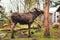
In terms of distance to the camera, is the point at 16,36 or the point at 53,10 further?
the point at 53,10

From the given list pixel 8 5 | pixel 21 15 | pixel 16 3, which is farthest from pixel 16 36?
pixel 8 5

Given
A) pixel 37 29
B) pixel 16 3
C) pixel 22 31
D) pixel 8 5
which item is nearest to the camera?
pixel 22 31

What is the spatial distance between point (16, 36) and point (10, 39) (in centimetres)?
145

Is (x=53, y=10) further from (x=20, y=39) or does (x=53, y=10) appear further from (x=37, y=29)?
(x=20, y=39)

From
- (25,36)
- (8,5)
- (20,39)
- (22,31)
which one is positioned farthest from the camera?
(8,5)

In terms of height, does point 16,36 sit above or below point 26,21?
below

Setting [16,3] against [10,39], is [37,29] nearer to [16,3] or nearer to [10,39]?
[10,39]

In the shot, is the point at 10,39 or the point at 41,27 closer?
the point at 10,39

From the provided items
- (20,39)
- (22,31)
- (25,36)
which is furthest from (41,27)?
(20,39)

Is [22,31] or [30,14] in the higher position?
[30,14]

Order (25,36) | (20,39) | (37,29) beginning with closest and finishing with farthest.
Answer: (20,39) < (25,36) < (37,29)

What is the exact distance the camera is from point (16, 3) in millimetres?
35562

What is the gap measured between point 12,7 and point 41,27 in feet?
52.4

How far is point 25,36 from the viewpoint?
1677 cm
